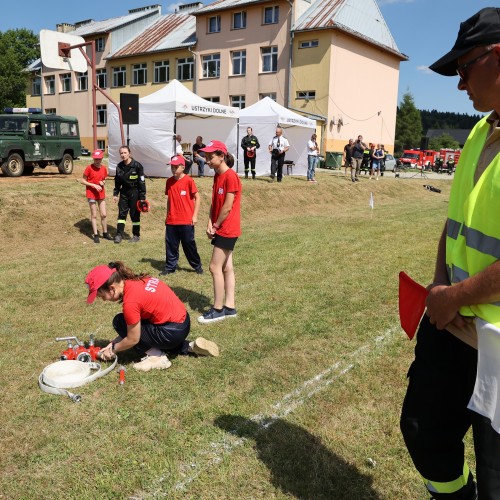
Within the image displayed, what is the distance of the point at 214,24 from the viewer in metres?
36.0

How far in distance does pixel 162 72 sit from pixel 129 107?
84.9 ft

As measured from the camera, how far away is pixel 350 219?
14336 millimetres

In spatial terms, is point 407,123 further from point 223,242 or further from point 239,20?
point 223,242

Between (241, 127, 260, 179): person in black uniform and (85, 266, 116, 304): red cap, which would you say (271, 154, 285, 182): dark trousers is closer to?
(241, 127, 260, 179): person in black uniform

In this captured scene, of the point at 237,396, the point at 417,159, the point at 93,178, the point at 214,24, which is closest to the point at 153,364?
the point at 237,396

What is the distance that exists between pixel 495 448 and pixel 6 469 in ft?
8.76

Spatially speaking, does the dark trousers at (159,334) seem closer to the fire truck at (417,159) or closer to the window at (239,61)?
the window at (239,61)

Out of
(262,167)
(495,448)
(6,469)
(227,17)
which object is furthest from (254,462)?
(227,17)

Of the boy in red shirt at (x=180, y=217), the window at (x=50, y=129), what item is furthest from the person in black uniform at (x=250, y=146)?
the boy in red shirt at (x=180, y=217)

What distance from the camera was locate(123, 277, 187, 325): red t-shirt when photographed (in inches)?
155

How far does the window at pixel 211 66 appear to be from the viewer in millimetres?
36250

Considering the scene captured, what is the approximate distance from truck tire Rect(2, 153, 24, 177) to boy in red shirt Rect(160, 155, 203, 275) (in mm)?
10729

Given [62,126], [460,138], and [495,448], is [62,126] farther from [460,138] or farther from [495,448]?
[460,138]

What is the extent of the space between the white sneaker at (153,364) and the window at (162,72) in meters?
38.0
